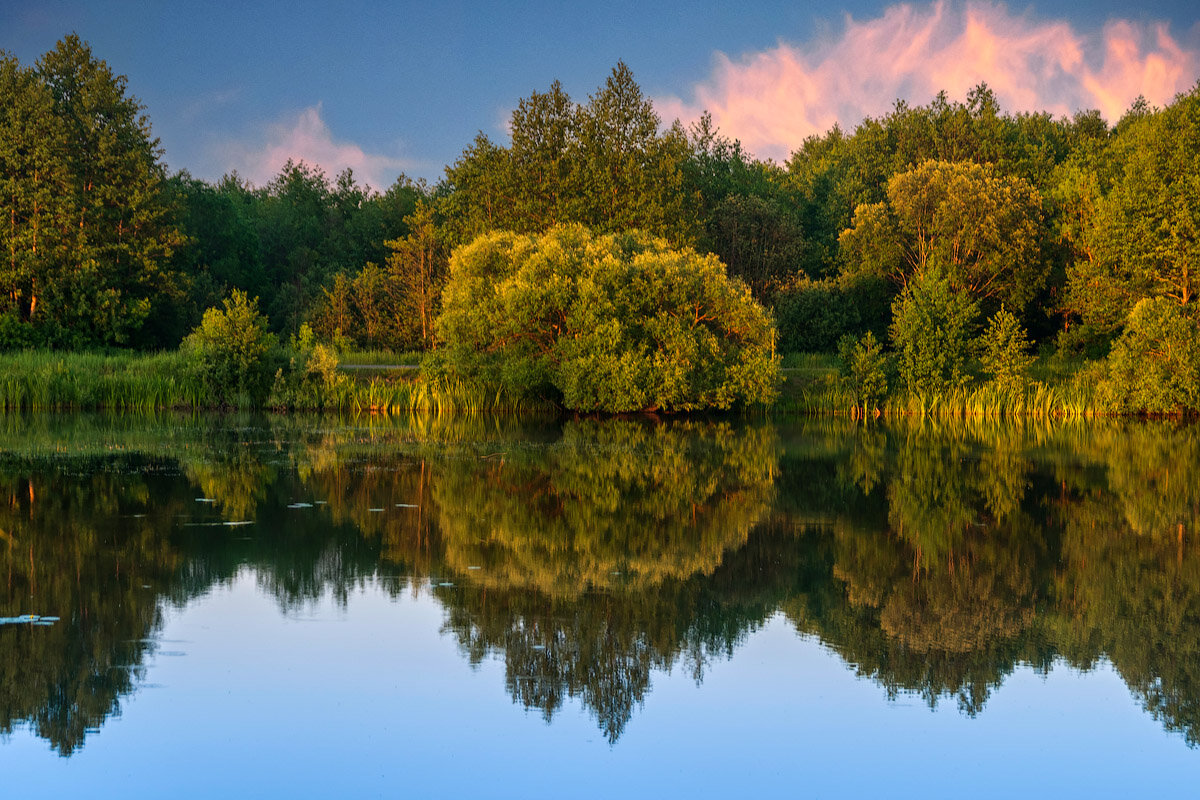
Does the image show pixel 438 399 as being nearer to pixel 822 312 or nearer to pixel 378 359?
pixel 378 359

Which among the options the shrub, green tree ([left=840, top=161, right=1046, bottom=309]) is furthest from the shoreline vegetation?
green tree ([left=840, top=161, right=1046, bottom=309])

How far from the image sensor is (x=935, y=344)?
3359 centimetres

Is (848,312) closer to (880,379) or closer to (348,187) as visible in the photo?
(880,379)

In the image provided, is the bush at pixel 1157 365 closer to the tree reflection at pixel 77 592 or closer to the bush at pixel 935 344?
the bush at pixel 935 344

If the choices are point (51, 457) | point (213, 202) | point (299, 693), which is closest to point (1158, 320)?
point (51, 457)

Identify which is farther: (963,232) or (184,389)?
(963,232)

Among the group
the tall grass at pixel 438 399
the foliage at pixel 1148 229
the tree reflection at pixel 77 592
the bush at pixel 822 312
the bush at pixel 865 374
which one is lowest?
the tree reflection at pixel 77 592

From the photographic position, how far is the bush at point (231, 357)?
1223 inches

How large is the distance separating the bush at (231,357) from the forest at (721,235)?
1021 centimetres

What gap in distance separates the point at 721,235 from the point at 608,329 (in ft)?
79.7

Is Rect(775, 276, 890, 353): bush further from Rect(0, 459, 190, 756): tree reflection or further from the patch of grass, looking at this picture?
Rect(0, 459, 190, 756): tree reflection

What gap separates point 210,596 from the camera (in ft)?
27.7

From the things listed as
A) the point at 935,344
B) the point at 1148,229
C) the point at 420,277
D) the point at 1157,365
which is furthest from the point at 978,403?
the point at 420,277

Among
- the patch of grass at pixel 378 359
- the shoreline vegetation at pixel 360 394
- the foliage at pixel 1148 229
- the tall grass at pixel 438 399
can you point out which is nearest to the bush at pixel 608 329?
the tall grass at pixel 438 399
